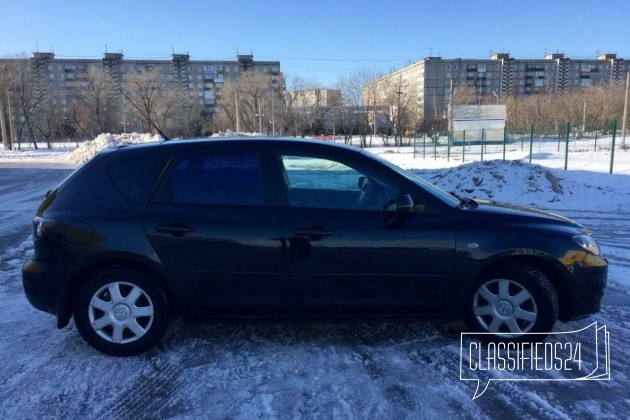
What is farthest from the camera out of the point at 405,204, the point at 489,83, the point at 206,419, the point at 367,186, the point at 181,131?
the point at 489,83

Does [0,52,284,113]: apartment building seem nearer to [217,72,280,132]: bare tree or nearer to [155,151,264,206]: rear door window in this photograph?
[217,72,280,132]: bare tree

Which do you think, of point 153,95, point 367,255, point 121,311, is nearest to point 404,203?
point 367,255

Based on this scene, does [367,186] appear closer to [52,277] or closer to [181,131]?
[52,277]

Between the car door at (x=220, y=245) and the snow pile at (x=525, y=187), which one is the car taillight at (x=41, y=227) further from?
the snow pile at (x=525, y=187)

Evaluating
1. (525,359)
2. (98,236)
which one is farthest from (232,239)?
(525,359)

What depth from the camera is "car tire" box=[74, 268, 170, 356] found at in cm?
357

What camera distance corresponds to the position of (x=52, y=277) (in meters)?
3.58

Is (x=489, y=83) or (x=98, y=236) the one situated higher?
(x=489, y=83)

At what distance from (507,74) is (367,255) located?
14140 cm

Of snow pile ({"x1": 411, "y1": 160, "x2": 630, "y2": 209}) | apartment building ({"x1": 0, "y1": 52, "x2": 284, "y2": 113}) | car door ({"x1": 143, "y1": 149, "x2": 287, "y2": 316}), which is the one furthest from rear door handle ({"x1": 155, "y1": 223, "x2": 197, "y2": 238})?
apartment building ({"x1": 0, "y1": 52, "x2": 284, "y2": 113})

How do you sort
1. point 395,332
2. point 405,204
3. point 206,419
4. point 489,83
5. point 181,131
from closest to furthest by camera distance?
point 206,419, point 405,204, point 395,332, point 181,131, point 489,83

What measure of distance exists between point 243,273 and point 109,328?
1.13 metres

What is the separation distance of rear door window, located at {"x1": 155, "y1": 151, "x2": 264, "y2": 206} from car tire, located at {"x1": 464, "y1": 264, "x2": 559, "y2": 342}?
1875 mm

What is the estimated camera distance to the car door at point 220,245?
11.6ft
